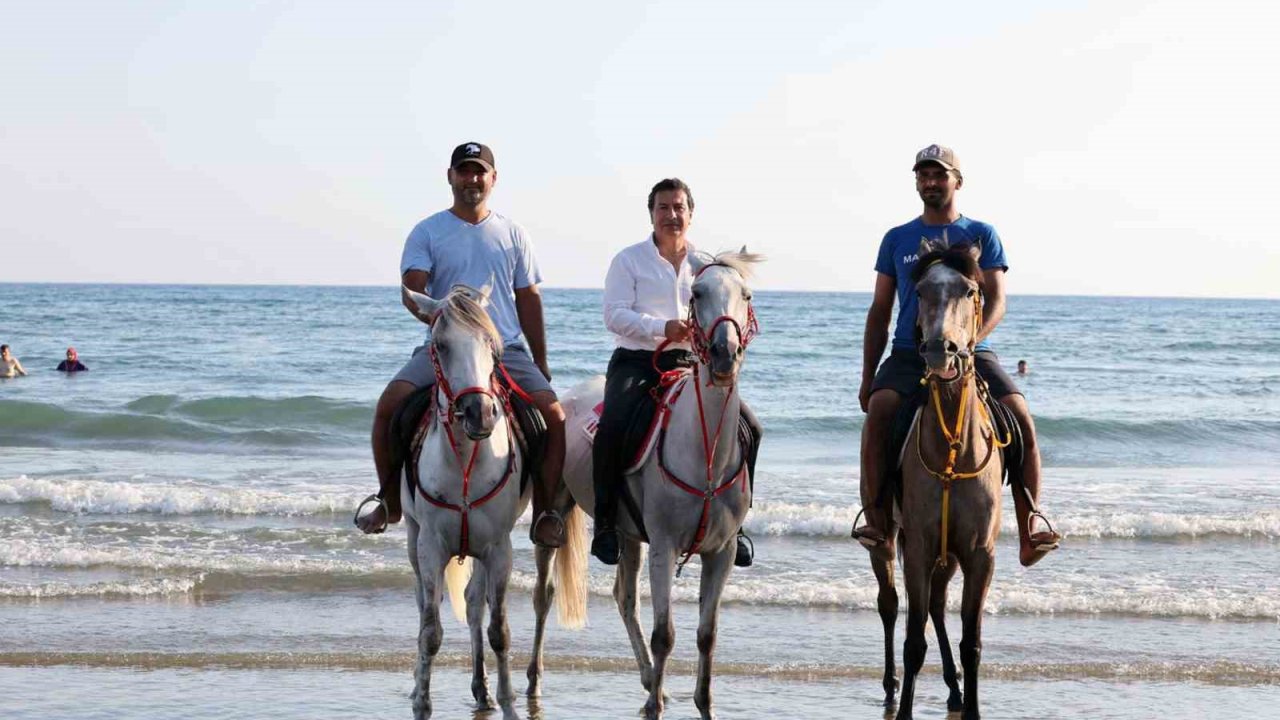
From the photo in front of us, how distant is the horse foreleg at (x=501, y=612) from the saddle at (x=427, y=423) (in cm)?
40

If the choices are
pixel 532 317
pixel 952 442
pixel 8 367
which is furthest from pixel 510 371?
pixel 8 367

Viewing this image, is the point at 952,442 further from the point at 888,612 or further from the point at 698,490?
the point at 888,612

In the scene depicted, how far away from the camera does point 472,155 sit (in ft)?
22.1

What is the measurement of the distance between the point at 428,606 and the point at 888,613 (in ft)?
8.29

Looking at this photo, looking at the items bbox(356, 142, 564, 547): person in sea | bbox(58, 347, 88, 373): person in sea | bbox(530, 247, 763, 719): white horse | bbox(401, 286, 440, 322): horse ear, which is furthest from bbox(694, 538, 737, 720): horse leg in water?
bbox(58, 347, 88, 373): person in sea

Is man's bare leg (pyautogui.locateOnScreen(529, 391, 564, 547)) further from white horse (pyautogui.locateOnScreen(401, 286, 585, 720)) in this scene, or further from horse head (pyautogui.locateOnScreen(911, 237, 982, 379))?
horse head (pyautogui.locateOnScreen(911, 237, 982, 379))

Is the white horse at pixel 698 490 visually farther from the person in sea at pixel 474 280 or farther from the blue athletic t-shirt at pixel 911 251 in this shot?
the blue athletic t-shirt at pixel 911 251

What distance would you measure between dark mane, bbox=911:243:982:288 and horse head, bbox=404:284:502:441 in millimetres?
1851

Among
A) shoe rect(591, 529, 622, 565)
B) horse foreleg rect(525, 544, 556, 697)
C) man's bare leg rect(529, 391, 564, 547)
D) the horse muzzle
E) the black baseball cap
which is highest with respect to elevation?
the black baseball cap

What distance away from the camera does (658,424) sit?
6.58m

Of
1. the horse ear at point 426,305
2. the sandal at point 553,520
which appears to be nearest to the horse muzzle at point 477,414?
the horse ear at point 426,305

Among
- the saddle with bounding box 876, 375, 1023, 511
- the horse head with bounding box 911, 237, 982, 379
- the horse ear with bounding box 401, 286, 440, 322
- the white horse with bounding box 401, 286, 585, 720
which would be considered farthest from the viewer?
the saddle with bounding box 876, 375, 1023, 511

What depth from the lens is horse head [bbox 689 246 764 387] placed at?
18.7 ft

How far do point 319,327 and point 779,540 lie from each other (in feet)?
127
